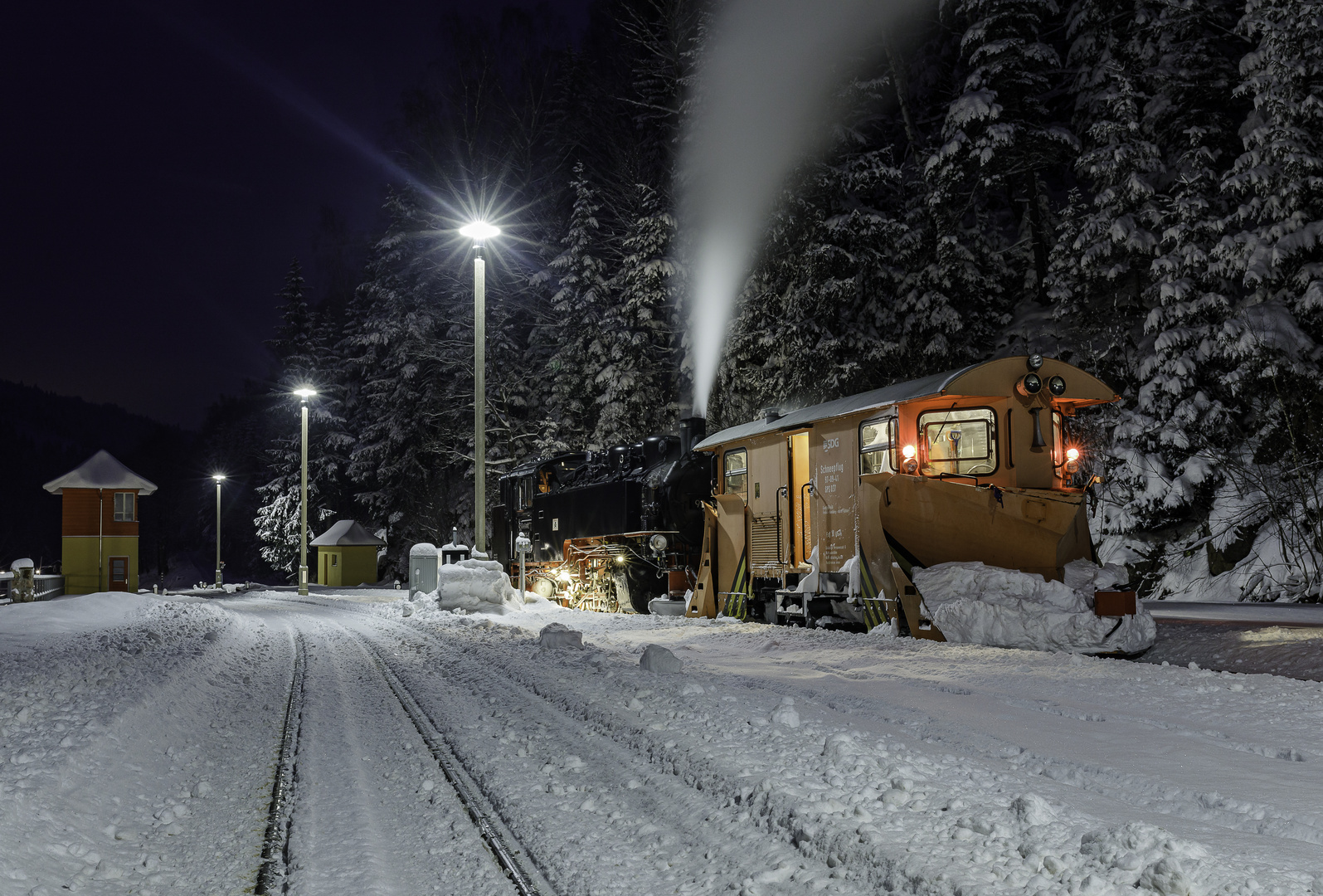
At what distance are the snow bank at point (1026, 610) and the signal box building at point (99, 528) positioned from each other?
30.7 metres

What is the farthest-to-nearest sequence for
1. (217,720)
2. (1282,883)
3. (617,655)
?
(617,655) < (217,720) < (1282,883)

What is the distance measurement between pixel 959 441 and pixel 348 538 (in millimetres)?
33524

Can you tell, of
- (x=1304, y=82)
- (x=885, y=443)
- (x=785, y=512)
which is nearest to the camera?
(x=885, y=443)

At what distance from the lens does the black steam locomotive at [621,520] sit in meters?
16.8

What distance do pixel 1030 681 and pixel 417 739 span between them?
16.2 feet

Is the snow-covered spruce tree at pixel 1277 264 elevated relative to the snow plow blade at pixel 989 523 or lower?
elevated

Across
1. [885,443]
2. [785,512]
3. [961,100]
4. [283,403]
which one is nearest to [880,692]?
[885,443]

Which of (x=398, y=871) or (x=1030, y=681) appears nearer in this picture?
(x=398, y=871)

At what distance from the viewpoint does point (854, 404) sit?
11758 mm

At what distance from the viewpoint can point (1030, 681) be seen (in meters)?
7.72

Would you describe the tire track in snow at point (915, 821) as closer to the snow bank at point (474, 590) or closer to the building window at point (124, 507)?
the snow bank at point (474, 590)

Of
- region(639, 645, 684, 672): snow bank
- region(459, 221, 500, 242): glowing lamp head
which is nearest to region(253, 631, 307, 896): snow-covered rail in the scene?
region(639, 645, 684, 672): snow bank

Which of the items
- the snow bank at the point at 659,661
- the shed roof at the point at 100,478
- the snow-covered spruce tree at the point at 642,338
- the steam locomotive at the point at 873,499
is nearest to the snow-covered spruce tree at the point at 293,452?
the shed roof at the point at 100,478

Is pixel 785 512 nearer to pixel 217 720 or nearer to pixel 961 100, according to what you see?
pixel 217 720
